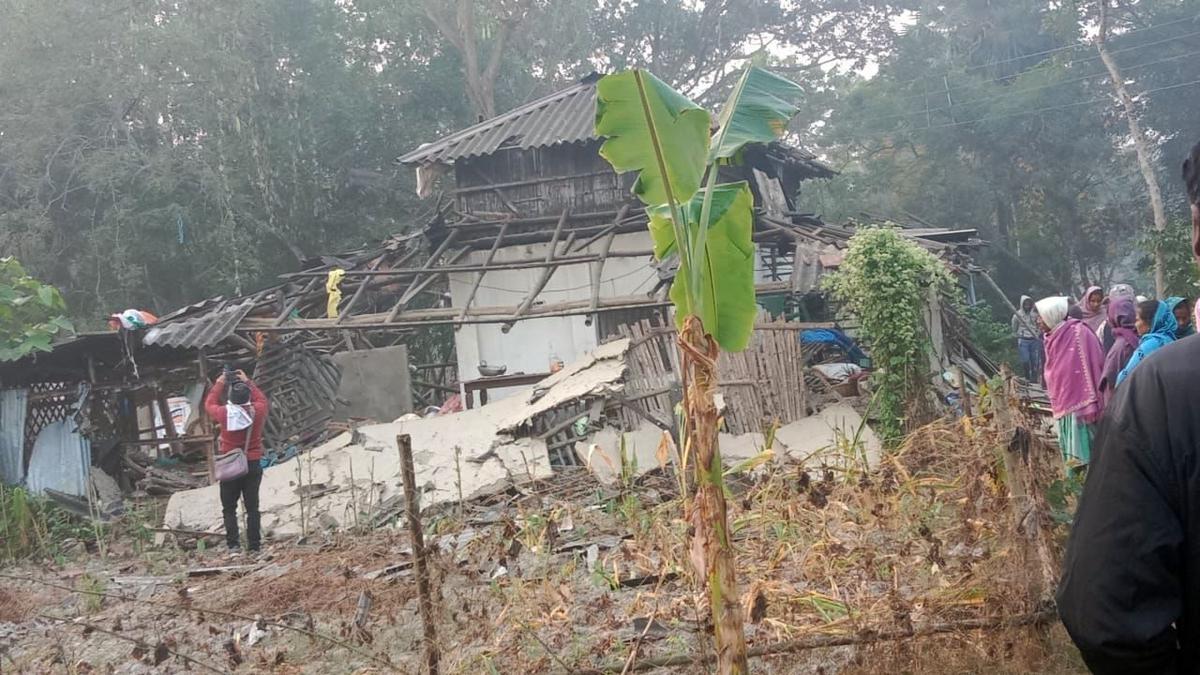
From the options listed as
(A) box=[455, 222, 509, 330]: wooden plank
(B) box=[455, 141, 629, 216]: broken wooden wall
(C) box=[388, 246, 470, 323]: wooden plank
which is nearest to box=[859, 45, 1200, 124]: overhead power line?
(B) box=[455, 141, 629, 216]: broken wooden wall

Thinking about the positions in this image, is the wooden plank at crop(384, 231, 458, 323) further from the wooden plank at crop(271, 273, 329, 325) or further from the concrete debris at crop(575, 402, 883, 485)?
the concrete debris at crop(575, 402, 883, 485)

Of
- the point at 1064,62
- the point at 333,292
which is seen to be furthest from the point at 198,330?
the point at 1064,62

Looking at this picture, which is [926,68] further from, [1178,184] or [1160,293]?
[1160,293]

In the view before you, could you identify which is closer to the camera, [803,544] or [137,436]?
[803,544]

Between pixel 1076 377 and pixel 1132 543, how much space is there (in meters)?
5.70

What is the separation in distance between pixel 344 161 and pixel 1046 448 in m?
23.0

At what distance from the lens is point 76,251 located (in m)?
23.3

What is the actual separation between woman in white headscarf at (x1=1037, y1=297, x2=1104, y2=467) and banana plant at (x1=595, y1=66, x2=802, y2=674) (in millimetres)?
3182

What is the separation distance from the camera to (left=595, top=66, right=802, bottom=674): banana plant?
153 inches

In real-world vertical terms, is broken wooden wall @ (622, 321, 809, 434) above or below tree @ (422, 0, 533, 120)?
below

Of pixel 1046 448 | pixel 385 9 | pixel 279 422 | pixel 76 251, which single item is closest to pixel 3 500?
pixel 279 422

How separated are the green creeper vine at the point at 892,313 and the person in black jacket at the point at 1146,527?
29.0 ft

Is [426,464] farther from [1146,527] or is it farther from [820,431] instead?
[1146,527]

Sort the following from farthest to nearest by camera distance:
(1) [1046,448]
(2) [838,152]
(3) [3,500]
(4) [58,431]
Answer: (2) [838,152]
(4) [58,431]
(3) [3,500]
(1) [1046,448]
